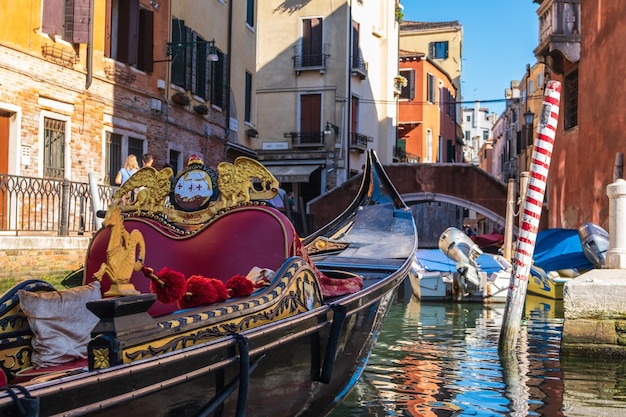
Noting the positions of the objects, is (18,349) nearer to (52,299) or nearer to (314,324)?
(52,299)

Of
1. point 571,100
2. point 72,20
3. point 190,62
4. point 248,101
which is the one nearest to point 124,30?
point 72,20

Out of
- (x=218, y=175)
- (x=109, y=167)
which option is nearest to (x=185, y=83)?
(x=109, y=167)

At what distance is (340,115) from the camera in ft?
62.6

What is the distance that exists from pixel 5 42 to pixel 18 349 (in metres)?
5.81

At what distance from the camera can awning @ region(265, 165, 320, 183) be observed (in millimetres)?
18234

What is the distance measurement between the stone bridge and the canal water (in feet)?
35.0

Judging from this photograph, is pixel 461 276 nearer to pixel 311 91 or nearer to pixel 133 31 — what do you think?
pixel 133 31

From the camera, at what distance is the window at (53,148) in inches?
326

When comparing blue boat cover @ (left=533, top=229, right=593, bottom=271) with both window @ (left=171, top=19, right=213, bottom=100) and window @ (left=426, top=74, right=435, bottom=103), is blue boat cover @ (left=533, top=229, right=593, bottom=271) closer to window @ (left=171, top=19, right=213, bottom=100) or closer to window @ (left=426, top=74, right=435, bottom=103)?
window @ (left=171, top=19, right=213, bottom=100)

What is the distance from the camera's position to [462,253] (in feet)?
31.4

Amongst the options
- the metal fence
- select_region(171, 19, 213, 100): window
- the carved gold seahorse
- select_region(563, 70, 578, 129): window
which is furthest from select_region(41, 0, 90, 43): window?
select_region(563, 70, 578, 129): window

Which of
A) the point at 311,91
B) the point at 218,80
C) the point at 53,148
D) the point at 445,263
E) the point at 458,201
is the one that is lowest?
the point at 445,263

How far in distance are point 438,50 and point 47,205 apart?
2470 centimetres

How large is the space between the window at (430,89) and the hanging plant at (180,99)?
51.2 feet
